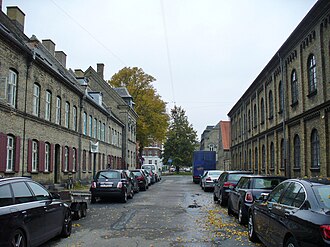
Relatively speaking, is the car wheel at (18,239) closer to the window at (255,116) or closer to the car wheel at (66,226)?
the car wheel at (66,226)

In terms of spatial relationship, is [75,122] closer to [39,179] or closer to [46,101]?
[46,101]

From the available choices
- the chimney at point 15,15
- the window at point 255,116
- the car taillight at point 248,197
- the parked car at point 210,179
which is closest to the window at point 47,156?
the chimney at point 15,15

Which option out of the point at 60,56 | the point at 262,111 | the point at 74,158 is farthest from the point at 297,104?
the point at 60,56

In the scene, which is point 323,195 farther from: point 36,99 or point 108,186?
point 36,99

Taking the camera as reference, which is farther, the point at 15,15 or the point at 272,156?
the point at 272,156

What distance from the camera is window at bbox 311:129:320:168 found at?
55.4ft

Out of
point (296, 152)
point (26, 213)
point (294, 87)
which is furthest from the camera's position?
point (294, 87)

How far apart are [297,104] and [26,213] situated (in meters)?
16.2

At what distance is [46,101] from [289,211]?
63.1 ft

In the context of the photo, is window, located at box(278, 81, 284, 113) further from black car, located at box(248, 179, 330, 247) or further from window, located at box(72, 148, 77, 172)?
black car, located at box(248, 179, 330, 247)

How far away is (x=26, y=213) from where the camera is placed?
260 inches

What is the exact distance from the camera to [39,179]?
21.0 metres

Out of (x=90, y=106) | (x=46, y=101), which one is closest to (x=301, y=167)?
(x=46, y=101)

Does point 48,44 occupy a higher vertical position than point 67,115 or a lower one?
higher
